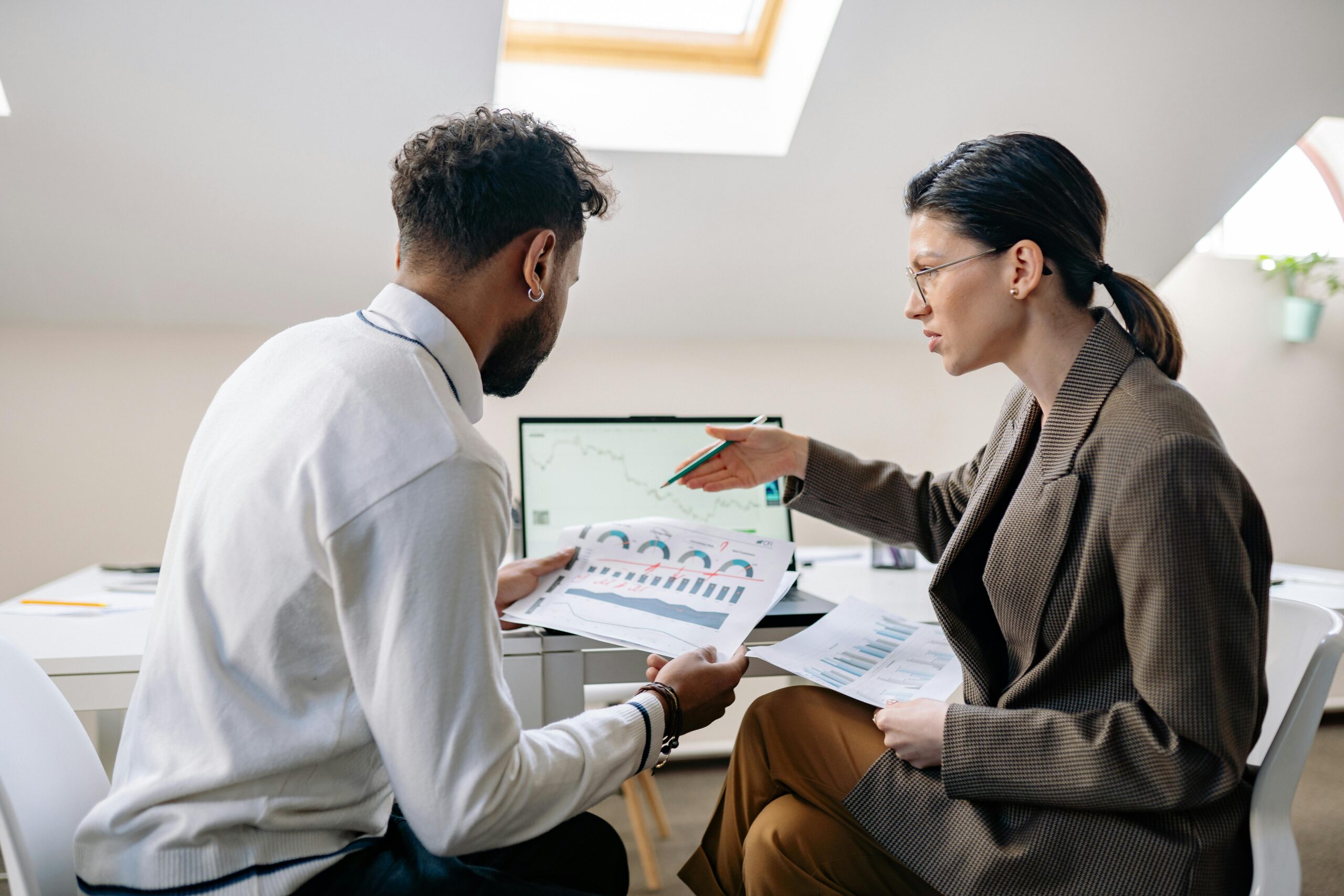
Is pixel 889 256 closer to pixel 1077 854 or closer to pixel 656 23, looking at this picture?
pixel 656 23

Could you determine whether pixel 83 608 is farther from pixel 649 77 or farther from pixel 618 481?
pixel 649 77

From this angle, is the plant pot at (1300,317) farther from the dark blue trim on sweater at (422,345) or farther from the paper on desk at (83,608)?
the paper on desk at (83,608)

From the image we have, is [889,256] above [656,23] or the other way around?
the other way around

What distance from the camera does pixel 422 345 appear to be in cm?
91

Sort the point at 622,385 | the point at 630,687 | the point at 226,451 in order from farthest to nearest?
the point at 622,385 → the point at 630,687 → the point at 226,451

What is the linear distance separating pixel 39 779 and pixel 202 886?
0.90 feet

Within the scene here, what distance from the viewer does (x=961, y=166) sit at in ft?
3.80

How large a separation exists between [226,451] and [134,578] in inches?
57.8

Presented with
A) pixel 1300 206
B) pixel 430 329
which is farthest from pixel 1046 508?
pixel 1300 206

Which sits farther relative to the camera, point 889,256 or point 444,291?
point 889,256

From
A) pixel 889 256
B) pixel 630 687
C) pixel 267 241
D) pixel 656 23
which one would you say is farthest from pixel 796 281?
pixel 267 241

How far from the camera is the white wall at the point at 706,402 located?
248 centimetres

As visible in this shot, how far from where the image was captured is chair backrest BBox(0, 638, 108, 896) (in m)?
0.81

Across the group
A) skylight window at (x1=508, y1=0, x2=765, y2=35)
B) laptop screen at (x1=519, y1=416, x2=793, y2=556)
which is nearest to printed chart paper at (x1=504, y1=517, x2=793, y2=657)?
laptop screen at (x1=519, y1=416, x2=793, y2=556)
